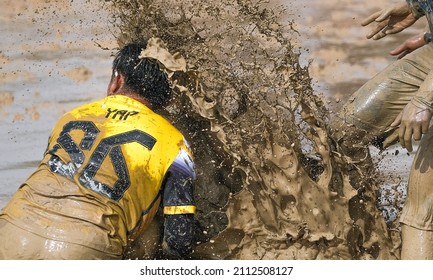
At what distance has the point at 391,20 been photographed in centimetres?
485

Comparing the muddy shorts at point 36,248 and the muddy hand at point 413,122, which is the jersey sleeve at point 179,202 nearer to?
the muddy shorts at point 36,248

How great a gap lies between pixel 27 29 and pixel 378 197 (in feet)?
11.8

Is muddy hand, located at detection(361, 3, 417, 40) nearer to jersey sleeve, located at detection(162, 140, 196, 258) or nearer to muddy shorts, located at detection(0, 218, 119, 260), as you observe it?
jersey sleeve, located at detection(162, 140, 196, 258)

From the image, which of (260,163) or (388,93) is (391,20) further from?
(260,163)

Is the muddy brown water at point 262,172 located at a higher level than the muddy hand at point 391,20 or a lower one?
lower

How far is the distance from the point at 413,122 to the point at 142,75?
112 cm

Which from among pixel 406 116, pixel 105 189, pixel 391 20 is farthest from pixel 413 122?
pixel 105 189

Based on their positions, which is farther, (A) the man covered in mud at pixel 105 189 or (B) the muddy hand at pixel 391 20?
(B) the muddy hand at pixel 391 20

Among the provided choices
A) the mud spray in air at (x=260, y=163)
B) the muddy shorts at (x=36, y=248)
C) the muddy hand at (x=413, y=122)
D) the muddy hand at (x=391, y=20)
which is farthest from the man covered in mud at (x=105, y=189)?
the muddy hand at (x=391, y=20)

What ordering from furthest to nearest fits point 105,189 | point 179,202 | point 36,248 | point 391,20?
1. point 391,20
2. point 179,202
3. point 105,189
4. point 36,248

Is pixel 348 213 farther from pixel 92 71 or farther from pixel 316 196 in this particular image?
pixel 92 71

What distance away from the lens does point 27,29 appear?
24.2 feet

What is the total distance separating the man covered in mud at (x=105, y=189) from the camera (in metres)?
3.67
